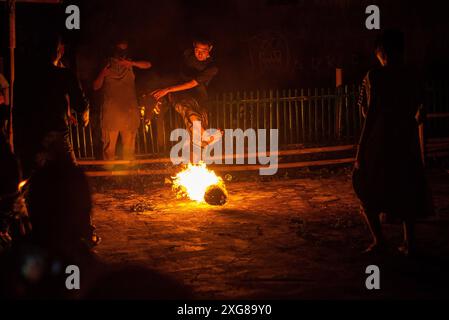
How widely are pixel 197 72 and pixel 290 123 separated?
11.4ft

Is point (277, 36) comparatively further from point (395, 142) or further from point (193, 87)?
point (395, 142)

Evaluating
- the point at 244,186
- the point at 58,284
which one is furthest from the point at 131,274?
the point at 244,186

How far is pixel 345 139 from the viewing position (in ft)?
44.7

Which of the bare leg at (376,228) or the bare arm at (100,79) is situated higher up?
the bare arm at (100,79)

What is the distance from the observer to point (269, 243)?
23.8 feet

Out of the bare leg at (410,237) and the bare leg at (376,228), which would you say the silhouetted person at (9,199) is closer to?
the bare leg at (376,228)

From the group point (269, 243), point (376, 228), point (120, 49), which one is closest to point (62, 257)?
point (269, 243)

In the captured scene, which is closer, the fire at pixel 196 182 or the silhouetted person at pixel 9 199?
the silhouetted person at pixel 9 199

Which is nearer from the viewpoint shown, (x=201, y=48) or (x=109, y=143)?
(x=201, y=48)

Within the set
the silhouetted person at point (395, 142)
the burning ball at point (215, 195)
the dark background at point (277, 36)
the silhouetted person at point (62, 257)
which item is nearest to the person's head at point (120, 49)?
the dark background at point (277, 36)

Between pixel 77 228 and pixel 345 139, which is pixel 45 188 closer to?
pixel 77 228

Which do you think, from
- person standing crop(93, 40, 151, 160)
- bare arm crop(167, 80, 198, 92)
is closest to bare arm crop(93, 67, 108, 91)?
person standing crop(93, 40, 151, 160)

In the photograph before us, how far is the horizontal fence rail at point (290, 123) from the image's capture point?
12.9 m

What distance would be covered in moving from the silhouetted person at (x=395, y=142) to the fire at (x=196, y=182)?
3.48 meters
